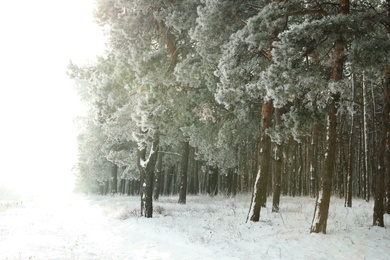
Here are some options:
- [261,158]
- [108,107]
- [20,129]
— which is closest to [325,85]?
[261,158]

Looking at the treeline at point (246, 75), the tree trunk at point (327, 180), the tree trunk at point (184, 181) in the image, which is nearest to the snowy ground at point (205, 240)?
the tree trunk at point (327, 180)

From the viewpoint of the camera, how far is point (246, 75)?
11500 millimetres

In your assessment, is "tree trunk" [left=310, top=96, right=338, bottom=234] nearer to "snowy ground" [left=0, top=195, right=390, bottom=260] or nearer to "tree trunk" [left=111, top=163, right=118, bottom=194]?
"snowy ground" [left=0, top=195, right=390, bottom=260]

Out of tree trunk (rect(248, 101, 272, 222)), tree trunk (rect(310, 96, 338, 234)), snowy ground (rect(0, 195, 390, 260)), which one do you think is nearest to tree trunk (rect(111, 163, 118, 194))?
snowy ground (rect(0, 195, 390, 260))

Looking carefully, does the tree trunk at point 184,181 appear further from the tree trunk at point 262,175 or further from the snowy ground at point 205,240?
the tree trunk at point 262,175

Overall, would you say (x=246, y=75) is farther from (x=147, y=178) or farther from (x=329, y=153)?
(x=147, y=178)

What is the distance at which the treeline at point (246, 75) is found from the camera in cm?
937

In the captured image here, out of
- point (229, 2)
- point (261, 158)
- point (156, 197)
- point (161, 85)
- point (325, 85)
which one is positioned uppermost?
point (229, 2)

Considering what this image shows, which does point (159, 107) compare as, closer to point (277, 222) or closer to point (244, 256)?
point (277, 222)

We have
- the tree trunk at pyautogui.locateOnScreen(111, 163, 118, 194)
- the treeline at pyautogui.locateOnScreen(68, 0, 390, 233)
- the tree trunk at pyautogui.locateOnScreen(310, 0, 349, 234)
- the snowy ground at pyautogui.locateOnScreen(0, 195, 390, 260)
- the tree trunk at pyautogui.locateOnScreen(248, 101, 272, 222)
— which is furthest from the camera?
the tree trunk at pyautogui.locateOnScreen(111, 163, 118, 194)

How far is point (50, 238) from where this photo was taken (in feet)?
36.4

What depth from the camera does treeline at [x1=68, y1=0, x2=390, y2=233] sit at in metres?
9.37

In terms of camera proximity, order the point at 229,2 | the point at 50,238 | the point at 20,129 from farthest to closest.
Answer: the point at 20,129 → the point at 229,2 → the point at 50,238

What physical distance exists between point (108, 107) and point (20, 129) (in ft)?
281
